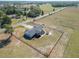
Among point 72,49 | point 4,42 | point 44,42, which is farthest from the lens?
point 44,42

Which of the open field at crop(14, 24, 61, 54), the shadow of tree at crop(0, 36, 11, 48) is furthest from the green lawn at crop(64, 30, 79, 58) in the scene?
the shadow of tree at crop(0, 36, 11, 48)

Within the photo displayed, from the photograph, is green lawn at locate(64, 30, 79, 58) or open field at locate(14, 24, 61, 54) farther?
open field at locate(14, 24, 61, 54)

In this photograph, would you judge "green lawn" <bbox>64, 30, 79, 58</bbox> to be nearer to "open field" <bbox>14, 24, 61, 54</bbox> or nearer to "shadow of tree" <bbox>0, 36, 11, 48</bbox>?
"open field" <bbox>14, 24, 61, 54</bbox>

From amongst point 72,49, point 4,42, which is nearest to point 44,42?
point 72,49

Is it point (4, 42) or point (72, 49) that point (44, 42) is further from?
point (4, 42)

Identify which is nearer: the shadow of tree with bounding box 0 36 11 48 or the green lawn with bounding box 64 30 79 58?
the green lawn with bounding box 64 30 79 58

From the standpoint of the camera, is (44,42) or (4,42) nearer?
(4,42)

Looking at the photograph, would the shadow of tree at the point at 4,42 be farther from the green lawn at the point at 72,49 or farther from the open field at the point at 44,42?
the green lawn at the point at 72,49

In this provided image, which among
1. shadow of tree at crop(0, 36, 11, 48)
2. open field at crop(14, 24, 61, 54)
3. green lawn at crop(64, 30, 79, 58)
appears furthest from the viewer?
shadow of tree at crop(0, 36, 11, 48)

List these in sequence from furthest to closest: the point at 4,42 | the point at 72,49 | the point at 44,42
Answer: the point at 44,42 → the point at 4,42 → the point at 72,49

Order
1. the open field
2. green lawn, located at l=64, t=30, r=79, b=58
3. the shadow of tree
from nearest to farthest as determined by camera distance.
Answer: green lawn, located at l=64, t=30, r=79, b=58, the open field, the shadow of tree

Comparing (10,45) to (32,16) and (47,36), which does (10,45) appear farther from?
(32,16)
